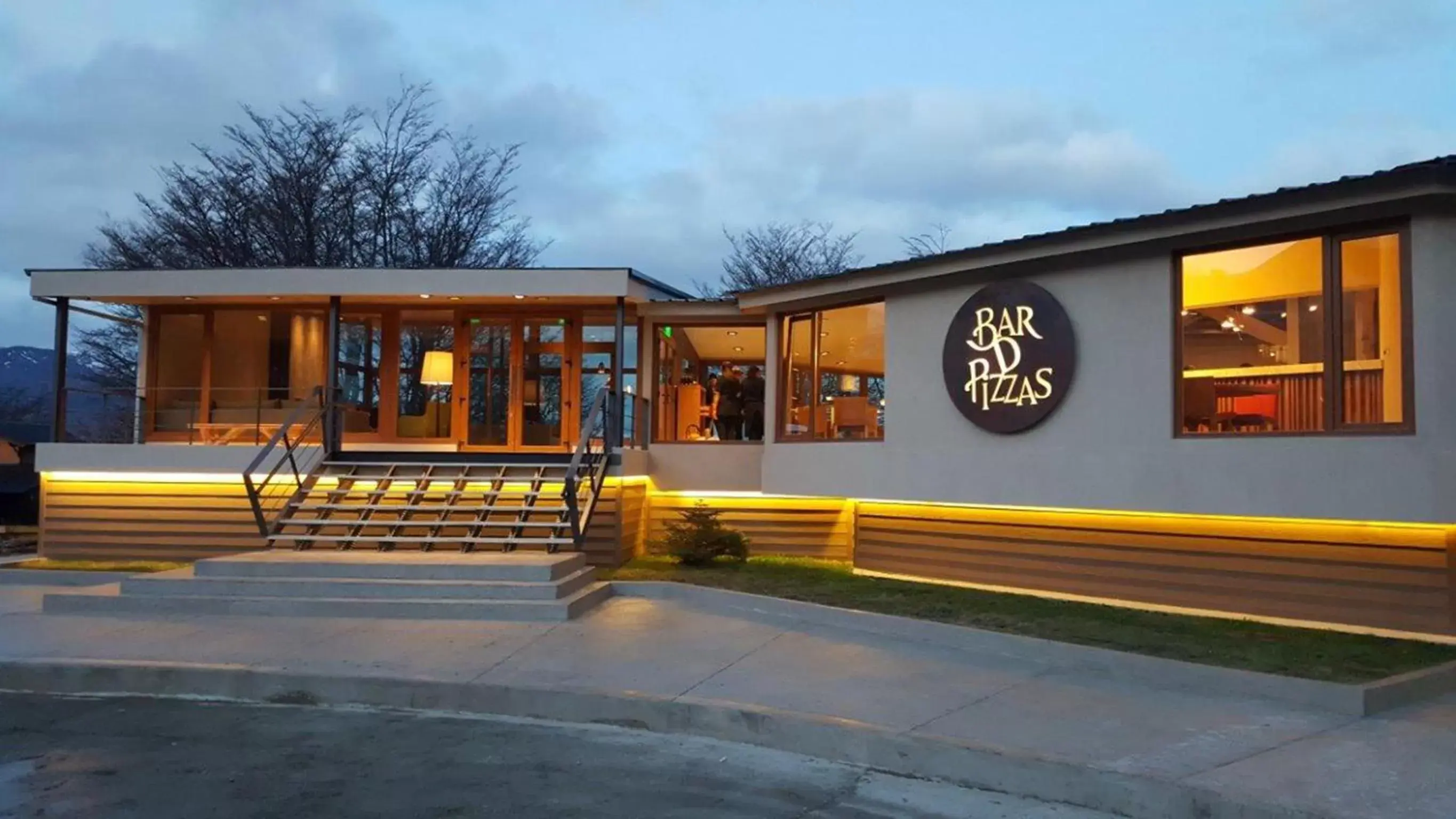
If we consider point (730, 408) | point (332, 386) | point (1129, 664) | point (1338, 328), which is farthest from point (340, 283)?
point (1338, 328)

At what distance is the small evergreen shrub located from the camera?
15.0 meters

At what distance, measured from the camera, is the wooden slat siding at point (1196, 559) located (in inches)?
404

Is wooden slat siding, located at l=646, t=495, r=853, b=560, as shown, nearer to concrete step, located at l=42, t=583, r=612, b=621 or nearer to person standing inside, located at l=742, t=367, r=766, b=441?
person standing inside, located at l=742, t=367, r=766, b=441

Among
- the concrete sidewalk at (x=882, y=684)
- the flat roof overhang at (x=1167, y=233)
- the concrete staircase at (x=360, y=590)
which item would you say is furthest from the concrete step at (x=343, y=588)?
the flat roof overhang at (x=1167, y=233)

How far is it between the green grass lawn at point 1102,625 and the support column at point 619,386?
6.54 feet

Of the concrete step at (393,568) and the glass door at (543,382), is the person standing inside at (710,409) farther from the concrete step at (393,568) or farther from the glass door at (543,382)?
the concrete step at (393,568)

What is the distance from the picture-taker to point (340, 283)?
54.4 ft

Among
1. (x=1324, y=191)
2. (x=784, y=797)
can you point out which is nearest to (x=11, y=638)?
(x=784, y=797)

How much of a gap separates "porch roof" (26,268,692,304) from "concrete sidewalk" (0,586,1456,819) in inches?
204

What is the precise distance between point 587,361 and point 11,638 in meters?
9.23

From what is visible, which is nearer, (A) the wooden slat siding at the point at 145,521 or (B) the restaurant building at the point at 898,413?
(B) the restaurant building at the point at 898,413

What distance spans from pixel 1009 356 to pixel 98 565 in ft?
41.4

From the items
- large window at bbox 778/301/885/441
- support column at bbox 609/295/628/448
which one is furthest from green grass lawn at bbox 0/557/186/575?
large window at bbox 778/301/885/441

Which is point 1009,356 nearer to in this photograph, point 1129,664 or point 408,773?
point 1129,664
